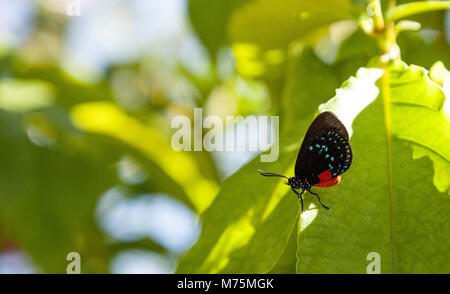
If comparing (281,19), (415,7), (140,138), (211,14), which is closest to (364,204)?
(415,7)

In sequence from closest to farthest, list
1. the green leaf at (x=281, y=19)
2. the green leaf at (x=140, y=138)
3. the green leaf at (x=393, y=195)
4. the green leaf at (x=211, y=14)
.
→ the green leaf at (x=393, y=195) < the green leaf at (x=281, y=19) < the green leaf at (x=211, y=14) < the green leaf at (x=140, y=138)

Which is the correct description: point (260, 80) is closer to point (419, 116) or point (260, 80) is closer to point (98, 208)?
point (419, 116)

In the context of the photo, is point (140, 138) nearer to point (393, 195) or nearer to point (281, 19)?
point (281, 19)

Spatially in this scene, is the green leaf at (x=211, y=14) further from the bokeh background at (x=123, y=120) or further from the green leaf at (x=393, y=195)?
the green leaf at (x=393, y=195)

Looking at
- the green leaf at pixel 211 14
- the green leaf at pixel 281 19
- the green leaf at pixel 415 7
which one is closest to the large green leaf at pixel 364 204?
the green leaf at pixel 415 7

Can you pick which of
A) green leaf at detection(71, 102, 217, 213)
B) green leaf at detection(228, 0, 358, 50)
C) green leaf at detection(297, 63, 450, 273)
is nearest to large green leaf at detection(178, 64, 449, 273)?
green leaf at detection(297, 63, 450, 273)

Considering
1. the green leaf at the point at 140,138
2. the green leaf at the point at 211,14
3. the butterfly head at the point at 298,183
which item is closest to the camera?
the butterfly head at the point at 298,183
